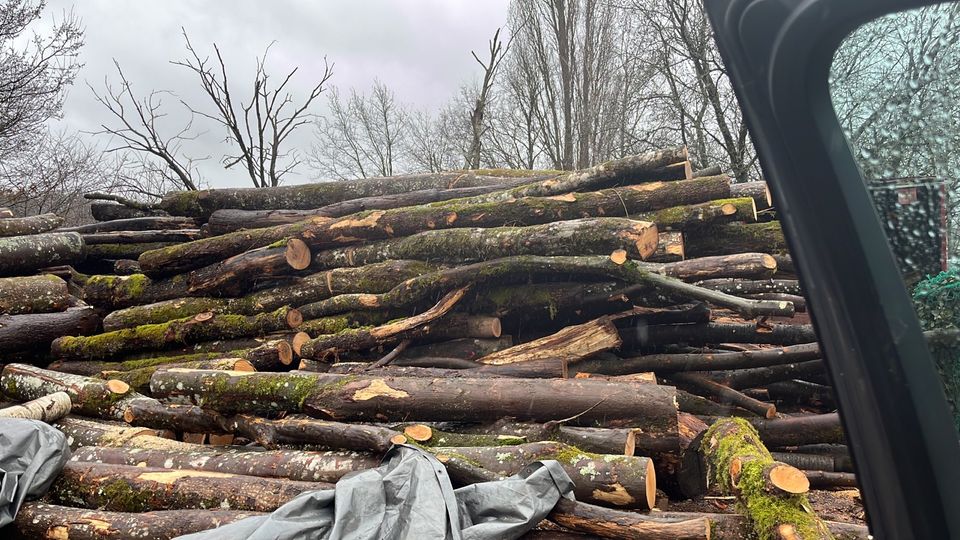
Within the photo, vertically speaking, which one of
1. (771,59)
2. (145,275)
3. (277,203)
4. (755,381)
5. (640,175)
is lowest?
(755,381)

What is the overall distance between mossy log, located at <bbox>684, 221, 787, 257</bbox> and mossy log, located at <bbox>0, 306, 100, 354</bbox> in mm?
8116

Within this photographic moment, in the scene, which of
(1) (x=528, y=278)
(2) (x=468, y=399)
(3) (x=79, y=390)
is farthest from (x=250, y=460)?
(1) (x=528, y=278)

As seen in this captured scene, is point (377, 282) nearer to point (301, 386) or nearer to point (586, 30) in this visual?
point (301, 386)

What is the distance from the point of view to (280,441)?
164 inches

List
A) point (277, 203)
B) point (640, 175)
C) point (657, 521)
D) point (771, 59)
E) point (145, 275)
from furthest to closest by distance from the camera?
point (277, 203) → point (145, 275) → point (640, 175) → point (657, 521) → point (771, 59)

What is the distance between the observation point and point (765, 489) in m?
2.82

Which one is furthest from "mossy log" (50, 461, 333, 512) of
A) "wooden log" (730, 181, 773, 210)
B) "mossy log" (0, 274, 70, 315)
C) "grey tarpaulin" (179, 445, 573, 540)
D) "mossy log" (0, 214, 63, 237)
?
"mossy log" (0, 214, 63, 237)

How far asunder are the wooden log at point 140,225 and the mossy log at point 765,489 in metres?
9.98

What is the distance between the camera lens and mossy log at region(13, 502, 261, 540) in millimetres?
3129

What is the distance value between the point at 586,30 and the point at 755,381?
48.8 feet

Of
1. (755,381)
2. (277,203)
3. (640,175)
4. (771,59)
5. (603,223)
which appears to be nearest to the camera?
(771,59)

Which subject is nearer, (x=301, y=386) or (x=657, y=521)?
(x=657, y=521)

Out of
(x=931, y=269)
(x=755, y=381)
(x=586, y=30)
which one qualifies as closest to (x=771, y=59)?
(x=931, y=269)

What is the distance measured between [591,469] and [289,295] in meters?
4.90
